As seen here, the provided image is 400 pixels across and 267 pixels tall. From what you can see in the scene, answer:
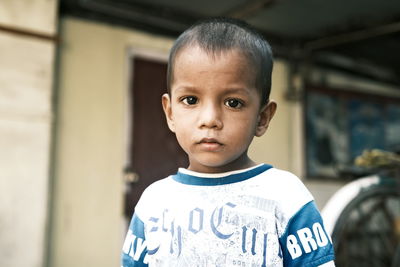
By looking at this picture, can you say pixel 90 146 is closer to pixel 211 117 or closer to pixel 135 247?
pixel 135 247

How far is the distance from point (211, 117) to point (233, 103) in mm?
83

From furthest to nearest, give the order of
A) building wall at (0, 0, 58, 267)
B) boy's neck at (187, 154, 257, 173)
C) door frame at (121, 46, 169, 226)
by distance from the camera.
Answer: door frame at (121, 46, 169, 226)
building wall at (0, 0, 58, 267)
boy's neck at (187, 154, 257, 173)

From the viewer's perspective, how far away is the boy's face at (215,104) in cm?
125

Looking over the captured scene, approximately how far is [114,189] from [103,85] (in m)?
1.03

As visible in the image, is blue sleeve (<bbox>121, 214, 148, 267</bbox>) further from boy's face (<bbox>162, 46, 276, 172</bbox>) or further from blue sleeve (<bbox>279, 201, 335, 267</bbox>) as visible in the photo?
blue sleeve (<bbox>279, 201, 335, 267</bbox>)

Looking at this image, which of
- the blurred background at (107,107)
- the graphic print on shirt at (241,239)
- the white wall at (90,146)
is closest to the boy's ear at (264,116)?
the graphic print on shirt at (241,239)

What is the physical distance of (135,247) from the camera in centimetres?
140

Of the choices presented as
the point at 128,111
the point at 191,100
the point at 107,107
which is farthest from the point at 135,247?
the point at 128,111

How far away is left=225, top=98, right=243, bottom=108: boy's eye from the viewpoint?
1.27 meters

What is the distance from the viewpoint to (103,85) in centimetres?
468

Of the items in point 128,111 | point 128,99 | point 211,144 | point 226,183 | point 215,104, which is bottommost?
point 226,183

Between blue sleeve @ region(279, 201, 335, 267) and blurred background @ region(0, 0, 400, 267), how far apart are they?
2126mm

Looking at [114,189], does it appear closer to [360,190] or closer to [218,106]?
[360,190]

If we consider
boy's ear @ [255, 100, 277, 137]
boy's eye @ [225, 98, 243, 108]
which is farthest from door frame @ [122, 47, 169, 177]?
boy's eye @ [225, 98, 243, 108]
